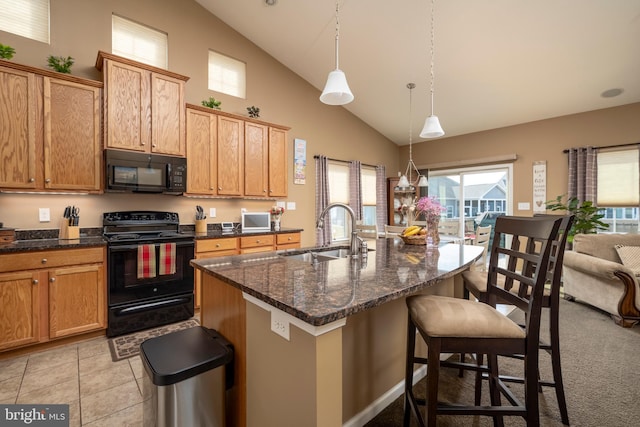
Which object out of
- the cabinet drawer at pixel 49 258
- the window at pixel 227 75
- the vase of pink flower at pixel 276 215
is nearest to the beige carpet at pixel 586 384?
the cabinet drawer at pixel 49 258

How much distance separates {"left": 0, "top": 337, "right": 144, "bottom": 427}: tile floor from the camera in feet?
5.56

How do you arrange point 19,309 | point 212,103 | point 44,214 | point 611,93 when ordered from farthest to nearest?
1. point 611,93
2. point 212,103
3. point 44,214
4. point 19,309

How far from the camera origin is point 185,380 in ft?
3.81

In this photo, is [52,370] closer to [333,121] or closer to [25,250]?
[25,250]

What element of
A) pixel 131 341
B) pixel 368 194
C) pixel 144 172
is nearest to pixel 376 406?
pixel 131 341

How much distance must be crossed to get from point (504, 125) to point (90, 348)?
21.5 feet

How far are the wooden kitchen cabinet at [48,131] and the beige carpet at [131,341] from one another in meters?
1.46

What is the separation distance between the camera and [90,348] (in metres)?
2.47

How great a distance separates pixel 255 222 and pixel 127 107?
1.93 metres

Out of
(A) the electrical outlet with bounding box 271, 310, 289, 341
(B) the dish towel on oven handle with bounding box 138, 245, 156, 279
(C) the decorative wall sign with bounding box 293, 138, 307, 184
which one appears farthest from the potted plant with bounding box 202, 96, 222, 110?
(A) the electrical outlet with bounding box 271, 310, 289, 341

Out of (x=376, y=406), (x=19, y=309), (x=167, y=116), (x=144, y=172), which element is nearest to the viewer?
(x=376, y=406)

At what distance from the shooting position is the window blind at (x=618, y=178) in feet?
13.4

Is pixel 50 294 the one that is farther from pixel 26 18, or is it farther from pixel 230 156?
pixel 26 18

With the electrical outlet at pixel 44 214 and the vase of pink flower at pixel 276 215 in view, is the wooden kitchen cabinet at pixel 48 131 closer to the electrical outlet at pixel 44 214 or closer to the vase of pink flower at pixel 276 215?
the electrical outlet at pixel 44 214
